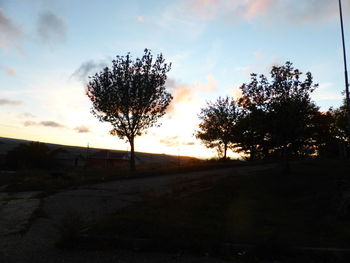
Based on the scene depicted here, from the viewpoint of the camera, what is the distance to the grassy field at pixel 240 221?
18.5ft

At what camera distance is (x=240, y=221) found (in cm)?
729

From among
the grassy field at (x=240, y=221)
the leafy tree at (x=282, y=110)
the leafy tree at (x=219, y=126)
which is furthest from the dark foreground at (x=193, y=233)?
the leafy tree at (x=219, y=126)

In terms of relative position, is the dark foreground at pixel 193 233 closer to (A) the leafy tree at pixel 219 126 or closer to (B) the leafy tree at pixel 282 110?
(B) the leafy tree at pixel 282 110

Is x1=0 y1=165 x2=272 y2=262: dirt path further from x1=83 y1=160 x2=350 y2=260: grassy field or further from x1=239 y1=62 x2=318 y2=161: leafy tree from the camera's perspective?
x1=239 y1=62 x2=318 y2=161: leafy tree

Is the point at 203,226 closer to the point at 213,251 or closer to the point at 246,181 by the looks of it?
the point at 213,251

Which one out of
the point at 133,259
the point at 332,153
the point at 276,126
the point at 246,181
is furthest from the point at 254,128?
the point at 332,153

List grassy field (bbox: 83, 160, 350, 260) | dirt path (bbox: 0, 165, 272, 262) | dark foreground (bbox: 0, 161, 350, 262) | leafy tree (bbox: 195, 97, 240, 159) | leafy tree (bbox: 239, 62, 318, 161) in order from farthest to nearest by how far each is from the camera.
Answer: leafy tree (bbox: 195, 97, 240, 159), leafy tree (bbox: 239, 62, 318, 161), grassy field (bbox: 83, 160, 350, 260), dirt path (bbox: 0, 165, 272, 262), dark foreground (bbox: 0, 161, 350, 262)

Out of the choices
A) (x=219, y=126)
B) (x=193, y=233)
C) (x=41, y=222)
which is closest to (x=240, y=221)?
(x=193, y=233)

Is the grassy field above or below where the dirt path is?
above

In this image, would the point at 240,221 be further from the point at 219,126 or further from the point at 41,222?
the point at 219,126

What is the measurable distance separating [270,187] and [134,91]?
16.9 m

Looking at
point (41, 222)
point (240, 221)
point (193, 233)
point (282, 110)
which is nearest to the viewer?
point (193, 233)

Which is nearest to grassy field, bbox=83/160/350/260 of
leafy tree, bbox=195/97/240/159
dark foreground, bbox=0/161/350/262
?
dark foreground, bbox=0/161/350/262

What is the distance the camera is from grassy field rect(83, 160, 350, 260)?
5625 mm
